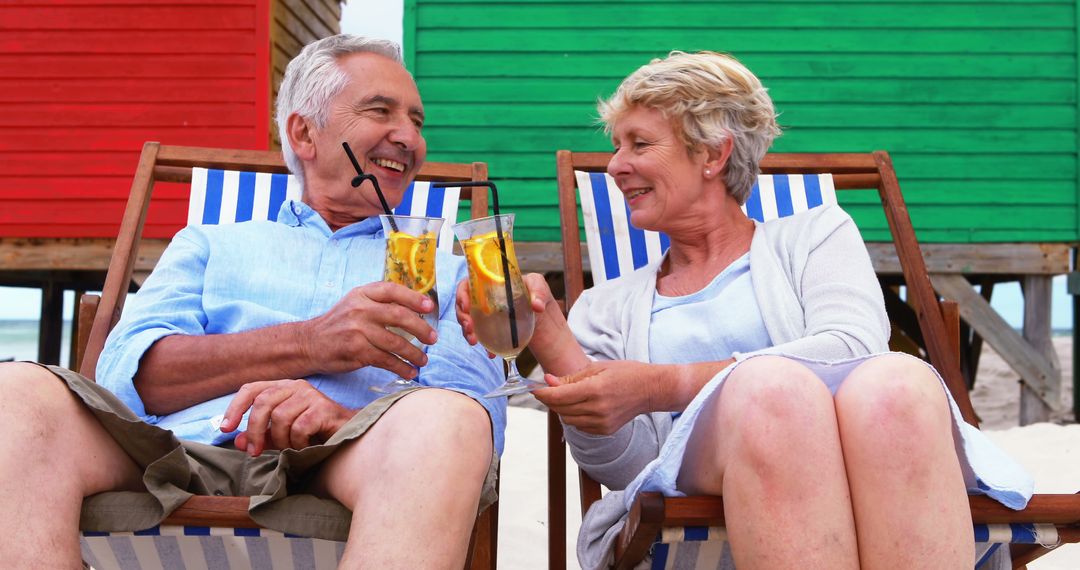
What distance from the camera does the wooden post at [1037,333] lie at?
6691 millimetres

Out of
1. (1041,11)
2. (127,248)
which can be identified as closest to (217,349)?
(127,248)

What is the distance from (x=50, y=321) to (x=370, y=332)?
26.2ft

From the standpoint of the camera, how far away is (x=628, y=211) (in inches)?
117

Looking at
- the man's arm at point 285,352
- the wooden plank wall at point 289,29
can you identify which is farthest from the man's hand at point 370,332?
the wooden plank wall at point 289,29

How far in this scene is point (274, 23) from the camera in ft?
24.2

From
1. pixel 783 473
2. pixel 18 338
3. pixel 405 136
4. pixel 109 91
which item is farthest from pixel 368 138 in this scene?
pixel 18 338

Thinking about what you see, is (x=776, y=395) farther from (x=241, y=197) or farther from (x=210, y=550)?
(x=241, y=197)

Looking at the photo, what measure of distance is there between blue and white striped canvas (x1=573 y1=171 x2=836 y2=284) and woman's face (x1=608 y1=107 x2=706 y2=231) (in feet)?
1.80

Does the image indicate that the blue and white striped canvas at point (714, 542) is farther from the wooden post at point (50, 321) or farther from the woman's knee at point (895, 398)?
the wooden post at point (50, 321)

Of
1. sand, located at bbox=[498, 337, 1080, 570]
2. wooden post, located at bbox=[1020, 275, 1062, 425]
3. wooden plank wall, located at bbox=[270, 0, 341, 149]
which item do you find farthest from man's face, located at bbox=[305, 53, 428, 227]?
wooden post, located at bbox=[1020, 275, 1062, 425]

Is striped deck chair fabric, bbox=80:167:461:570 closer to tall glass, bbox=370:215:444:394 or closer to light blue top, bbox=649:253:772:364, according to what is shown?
tall glass, bbox=370:215:444:394

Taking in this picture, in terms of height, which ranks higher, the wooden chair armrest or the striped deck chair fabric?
the wooden chair armrest

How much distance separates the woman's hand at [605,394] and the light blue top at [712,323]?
1.15 ft

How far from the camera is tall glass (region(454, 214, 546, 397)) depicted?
174 cm
